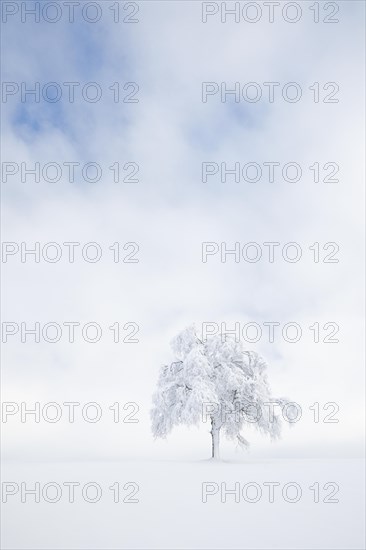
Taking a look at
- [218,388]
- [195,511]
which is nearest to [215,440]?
[218,388]

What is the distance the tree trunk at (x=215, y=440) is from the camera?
68.7 ft

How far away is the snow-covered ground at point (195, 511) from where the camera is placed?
976 centimetres

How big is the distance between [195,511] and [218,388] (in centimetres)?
985

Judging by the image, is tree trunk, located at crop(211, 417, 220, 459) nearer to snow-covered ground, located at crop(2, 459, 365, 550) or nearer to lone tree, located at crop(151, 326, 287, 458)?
lone tree, located at crop(151, 326, 287, 458)

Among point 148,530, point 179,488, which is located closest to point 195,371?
point 179,488

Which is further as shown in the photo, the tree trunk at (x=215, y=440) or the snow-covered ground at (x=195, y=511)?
the tree trunk at (x=215, y=440)

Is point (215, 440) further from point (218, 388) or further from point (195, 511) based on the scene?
point (195, 511)

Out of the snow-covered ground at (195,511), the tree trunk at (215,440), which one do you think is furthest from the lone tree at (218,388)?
the snow-covered ground at (195,511)

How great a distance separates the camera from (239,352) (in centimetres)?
2144

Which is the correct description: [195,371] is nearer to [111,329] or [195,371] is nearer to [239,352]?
[239,352]

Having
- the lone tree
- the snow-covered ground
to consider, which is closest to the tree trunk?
the lone tree

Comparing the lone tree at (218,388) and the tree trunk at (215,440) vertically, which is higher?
the lone tree at (218,388)

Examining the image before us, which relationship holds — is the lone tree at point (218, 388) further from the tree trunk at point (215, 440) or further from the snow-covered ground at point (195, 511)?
the snow-covered ground at point (195, 511)

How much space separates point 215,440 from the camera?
21.0 metres
